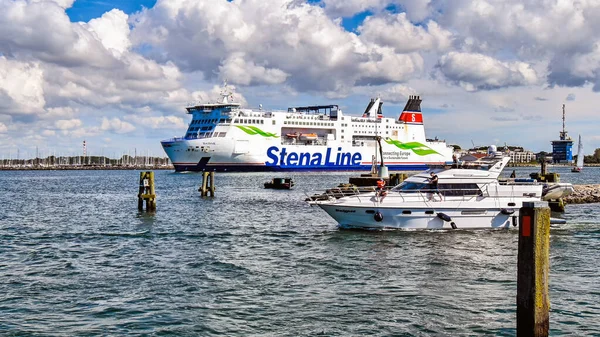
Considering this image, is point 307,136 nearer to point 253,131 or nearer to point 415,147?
point 253,131

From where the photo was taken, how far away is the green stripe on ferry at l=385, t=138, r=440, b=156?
113 metres

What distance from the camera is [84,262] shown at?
1861cm

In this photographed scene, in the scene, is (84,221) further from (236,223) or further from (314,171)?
(314,171)

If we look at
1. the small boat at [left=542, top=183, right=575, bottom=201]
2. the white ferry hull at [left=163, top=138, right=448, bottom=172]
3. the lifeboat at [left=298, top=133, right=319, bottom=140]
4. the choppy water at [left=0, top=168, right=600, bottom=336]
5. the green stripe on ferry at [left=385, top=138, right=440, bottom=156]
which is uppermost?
the lifeboat at [left=298, top=133, right=319, bottom=140]

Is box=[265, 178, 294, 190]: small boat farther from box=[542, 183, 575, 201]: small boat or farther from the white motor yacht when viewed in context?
the white motor yacht

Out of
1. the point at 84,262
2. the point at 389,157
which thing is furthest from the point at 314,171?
the point at 84,262

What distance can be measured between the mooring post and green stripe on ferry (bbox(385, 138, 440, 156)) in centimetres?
10308

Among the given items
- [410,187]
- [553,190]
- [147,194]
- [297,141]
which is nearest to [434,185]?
[410,187]

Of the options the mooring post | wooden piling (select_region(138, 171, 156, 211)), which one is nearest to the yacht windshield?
the mooring post

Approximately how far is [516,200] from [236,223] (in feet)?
42.7

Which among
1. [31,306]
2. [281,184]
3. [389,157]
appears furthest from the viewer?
[389,157]

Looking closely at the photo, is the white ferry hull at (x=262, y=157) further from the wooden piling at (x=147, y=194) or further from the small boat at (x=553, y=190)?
the small boat at (x=553, y=190)

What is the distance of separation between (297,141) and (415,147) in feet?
92.6

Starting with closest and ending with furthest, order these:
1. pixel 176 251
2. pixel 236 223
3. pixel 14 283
Answer: pixel 14 283, pixel 176 251, pixel 236 223
